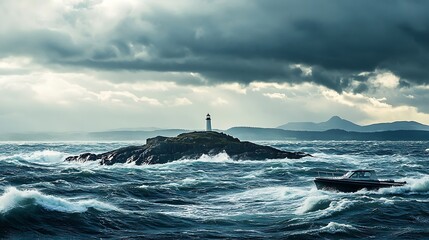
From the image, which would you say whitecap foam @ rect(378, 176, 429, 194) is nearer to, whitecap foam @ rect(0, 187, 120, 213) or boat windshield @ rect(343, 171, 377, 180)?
boat windshield @ rect(343, 171, 377, 180)

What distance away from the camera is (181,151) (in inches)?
3885

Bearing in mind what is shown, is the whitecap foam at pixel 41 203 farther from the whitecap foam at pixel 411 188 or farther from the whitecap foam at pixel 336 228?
the whitecap foam at pixel 411 188

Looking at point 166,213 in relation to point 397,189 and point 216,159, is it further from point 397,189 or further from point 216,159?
point 216,159

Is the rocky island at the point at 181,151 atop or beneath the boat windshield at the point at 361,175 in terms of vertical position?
atop

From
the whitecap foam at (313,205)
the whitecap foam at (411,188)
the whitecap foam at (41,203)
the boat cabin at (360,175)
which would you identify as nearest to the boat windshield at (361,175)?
the boat cabin at (360,175)

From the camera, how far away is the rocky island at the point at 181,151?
3679 inches

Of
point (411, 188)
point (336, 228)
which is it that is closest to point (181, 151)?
point (411, 188)

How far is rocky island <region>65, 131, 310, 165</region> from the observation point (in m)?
93.4

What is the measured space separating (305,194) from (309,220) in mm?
13638

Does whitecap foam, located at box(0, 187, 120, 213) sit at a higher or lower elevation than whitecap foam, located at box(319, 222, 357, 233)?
higher

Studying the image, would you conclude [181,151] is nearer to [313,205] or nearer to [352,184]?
[352,184]

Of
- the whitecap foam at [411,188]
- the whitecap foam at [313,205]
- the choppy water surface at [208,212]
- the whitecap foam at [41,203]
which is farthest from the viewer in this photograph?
the whitecap foam at [411,188]

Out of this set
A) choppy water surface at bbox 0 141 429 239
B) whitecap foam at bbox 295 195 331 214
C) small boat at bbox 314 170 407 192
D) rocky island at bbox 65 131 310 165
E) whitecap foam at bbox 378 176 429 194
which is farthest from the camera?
rocky island at bbox 65 131 310 165

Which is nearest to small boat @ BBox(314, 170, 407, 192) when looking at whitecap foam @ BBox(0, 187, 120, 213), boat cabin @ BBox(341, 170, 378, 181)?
boat cabin @ BBox(341, 170, 378, 181)
